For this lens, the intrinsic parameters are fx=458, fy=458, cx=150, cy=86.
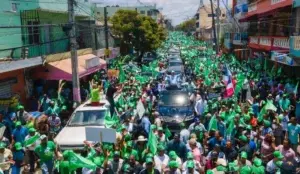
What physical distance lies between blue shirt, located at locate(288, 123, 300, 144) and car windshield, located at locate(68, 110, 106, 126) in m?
5.27

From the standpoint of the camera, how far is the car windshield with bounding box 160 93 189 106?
17016mm

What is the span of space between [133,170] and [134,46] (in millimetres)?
37035

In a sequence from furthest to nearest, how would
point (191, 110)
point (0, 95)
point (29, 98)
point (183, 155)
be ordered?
1. point (29, 98)
2. point (0, 95)
3. point (191, 110)
4. point (183, 155)

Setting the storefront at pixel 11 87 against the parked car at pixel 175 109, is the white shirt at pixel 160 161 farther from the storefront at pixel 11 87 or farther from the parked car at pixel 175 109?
the storefront at pixel 11 87

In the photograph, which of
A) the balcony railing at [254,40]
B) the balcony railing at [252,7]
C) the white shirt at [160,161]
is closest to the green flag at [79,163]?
the white shirt at [160,161]

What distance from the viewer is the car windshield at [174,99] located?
1702 centimetres

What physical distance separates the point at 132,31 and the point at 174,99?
27.7m

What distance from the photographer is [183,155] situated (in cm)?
1028

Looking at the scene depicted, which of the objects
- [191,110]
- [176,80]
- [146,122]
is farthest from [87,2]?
[146,122]

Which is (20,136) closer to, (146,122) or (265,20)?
(146,122)

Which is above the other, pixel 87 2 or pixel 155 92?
pixel 87 2

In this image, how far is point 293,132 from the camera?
11938 mm

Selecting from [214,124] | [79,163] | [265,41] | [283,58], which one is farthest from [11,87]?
[265,41]

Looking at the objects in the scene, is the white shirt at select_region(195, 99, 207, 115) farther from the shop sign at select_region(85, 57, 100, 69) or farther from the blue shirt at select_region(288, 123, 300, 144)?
the shop sign at select_region(85, 57, 100, 69)
